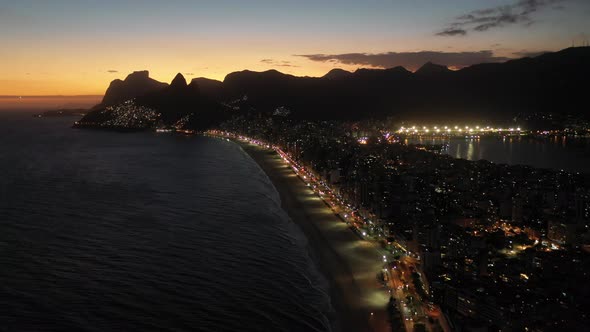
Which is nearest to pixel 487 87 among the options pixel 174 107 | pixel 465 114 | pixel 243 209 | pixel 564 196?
pixel 465 114

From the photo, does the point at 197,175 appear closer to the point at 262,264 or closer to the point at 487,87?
the point at 262,264

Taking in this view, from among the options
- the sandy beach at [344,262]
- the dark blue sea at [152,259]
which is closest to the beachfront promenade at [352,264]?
the sandy beach at [344,262]

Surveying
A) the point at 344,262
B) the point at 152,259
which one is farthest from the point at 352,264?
the point at 152,259

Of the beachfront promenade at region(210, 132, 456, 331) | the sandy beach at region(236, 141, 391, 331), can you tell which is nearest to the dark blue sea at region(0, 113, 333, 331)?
the sandy beach at region(236, 141, 391, 331)

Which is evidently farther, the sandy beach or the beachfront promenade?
the sandy beach

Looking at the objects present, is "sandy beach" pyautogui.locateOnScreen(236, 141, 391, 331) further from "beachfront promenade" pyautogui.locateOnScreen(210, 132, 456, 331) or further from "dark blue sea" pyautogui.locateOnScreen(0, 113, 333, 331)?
"dark blue sea" pyautogui.locateOnScreen(0, 113, 333, 331)

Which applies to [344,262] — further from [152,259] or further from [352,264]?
[152,259]
